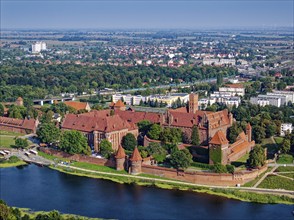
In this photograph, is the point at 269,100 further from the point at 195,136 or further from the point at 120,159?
the point at 120,159

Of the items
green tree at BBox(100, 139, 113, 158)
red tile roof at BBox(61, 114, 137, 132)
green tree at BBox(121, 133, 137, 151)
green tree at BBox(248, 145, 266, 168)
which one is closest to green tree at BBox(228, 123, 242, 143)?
green tree at BBox(248, 145, 266, 168)

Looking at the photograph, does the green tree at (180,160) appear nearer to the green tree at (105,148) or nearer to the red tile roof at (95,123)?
the green tree at (105,148)

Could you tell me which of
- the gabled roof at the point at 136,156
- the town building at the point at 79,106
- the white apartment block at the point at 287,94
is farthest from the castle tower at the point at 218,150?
the white apartment block at the point at 287,94

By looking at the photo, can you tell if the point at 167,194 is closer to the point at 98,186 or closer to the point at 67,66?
the point at 98,186

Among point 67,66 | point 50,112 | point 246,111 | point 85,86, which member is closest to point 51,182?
point 50,112

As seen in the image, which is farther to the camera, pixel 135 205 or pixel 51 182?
pixel 51 182

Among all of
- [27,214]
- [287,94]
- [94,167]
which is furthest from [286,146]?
[287,94]

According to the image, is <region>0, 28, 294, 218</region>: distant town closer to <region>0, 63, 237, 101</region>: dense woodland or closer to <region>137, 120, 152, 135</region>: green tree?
<region>137, 120, 152, 135</region>: green tree
